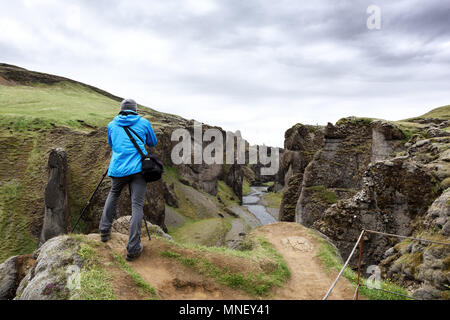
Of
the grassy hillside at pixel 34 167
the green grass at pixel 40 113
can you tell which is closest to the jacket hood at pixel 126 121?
the grassy hillside at pixel 34 167

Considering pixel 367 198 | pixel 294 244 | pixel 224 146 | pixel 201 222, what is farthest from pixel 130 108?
pixel 224 146

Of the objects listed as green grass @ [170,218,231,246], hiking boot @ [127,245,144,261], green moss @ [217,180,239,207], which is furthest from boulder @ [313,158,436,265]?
green moss @ [217,180,239,207]

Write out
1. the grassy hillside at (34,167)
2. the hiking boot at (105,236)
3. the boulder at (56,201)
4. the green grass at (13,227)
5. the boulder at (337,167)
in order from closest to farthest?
the hiking boot at (105,236) → the green grass at (13,227) → the boulder at (337,167) → the boulder at (56,201) → the grassy hillside at (34,167)

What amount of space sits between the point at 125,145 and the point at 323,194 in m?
31.0

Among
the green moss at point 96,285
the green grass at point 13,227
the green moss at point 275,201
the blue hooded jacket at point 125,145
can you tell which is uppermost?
the blue hooded jacket at point 125,145

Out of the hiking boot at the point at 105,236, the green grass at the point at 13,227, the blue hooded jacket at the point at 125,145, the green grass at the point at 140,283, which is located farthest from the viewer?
the green grass at the point at 13,227

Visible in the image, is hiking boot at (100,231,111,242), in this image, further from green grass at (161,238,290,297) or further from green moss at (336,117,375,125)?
green moss at (336,117,375,125)

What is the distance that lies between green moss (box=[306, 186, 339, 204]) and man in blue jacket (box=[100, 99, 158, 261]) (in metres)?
29.6

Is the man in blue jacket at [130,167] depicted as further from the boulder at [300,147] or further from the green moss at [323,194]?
the boulder at [300,147]

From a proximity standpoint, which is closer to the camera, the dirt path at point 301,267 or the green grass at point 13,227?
the dirt path at point 301,267

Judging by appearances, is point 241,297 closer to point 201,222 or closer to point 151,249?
point 151,249

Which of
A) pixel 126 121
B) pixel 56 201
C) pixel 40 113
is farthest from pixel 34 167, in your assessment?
pixel 126 121

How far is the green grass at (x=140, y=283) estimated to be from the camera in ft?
22.9

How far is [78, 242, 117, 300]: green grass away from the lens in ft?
20.8
